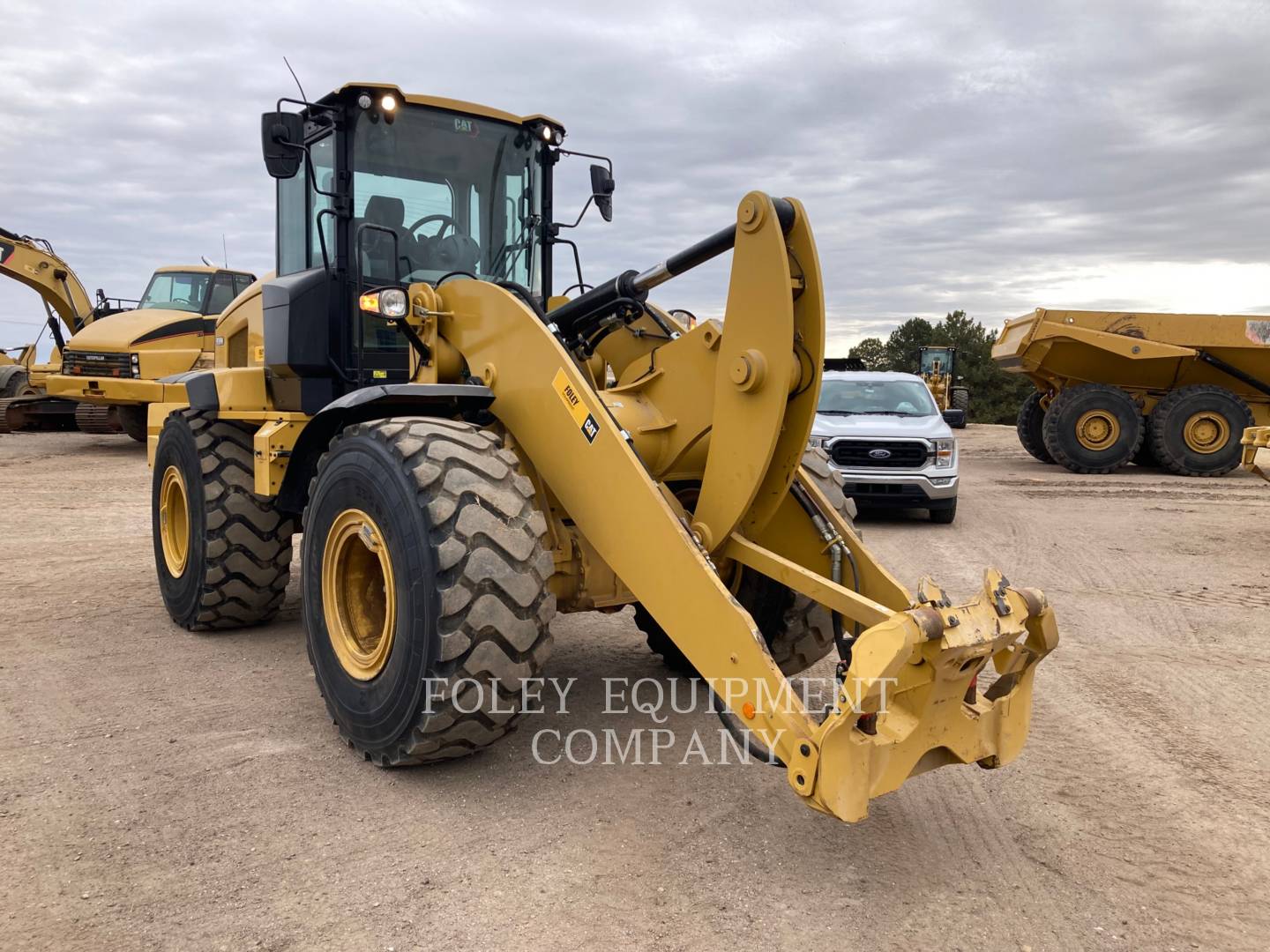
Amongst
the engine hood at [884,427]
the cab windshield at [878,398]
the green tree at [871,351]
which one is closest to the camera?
the engine hood at [884,427]

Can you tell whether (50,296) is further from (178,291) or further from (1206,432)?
(1206,432)

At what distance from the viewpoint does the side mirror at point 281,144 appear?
4465 mm

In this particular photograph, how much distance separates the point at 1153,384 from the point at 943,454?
25.5 ft

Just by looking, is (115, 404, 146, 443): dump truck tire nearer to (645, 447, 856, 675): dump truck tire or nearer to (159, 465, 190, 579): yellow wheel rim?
(159, 465, 190, 579): yellow wheel rim

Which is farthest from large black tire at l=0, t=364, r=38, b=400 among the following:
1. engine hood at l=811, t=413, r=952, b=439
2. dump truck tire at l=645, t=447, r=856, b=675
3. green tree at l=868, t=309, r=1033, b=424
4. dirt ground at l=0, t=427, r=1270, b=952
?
green tree at l=868, t=309, r=1033, b=424

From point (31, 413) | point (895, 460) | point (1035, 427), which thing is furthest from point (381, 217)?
point (31, 413)

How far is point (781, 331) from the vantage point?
3.20 meters

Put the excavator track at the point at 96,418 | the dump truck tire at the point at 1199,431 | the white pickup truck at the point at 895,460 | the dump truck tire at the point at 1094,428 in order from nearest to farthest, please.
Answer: the white pickup truck at the point at 895,460 < the dump truck tire at the point at 1199,431 < the dump truck tire at the point at 1094,428 < the excavator track at the point at 96,418

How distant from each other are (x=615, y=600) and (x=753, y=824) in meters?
1.07

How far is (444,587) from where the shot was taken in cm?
334

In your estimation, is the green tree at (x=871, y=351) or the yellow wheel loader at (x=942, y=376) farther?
the green tree at (x=871, y=351)

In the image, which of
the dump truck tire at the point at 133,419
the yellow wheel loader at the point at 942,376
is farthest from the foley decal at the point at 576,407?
the yellow wheel loader at the point at 942,376

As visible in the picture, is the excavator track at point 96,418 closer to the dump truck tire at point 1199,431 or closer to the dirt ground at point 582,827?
the dirt ground at point 582,827

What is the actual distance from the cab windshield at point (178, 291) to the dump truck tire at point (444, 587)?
48.5ft
